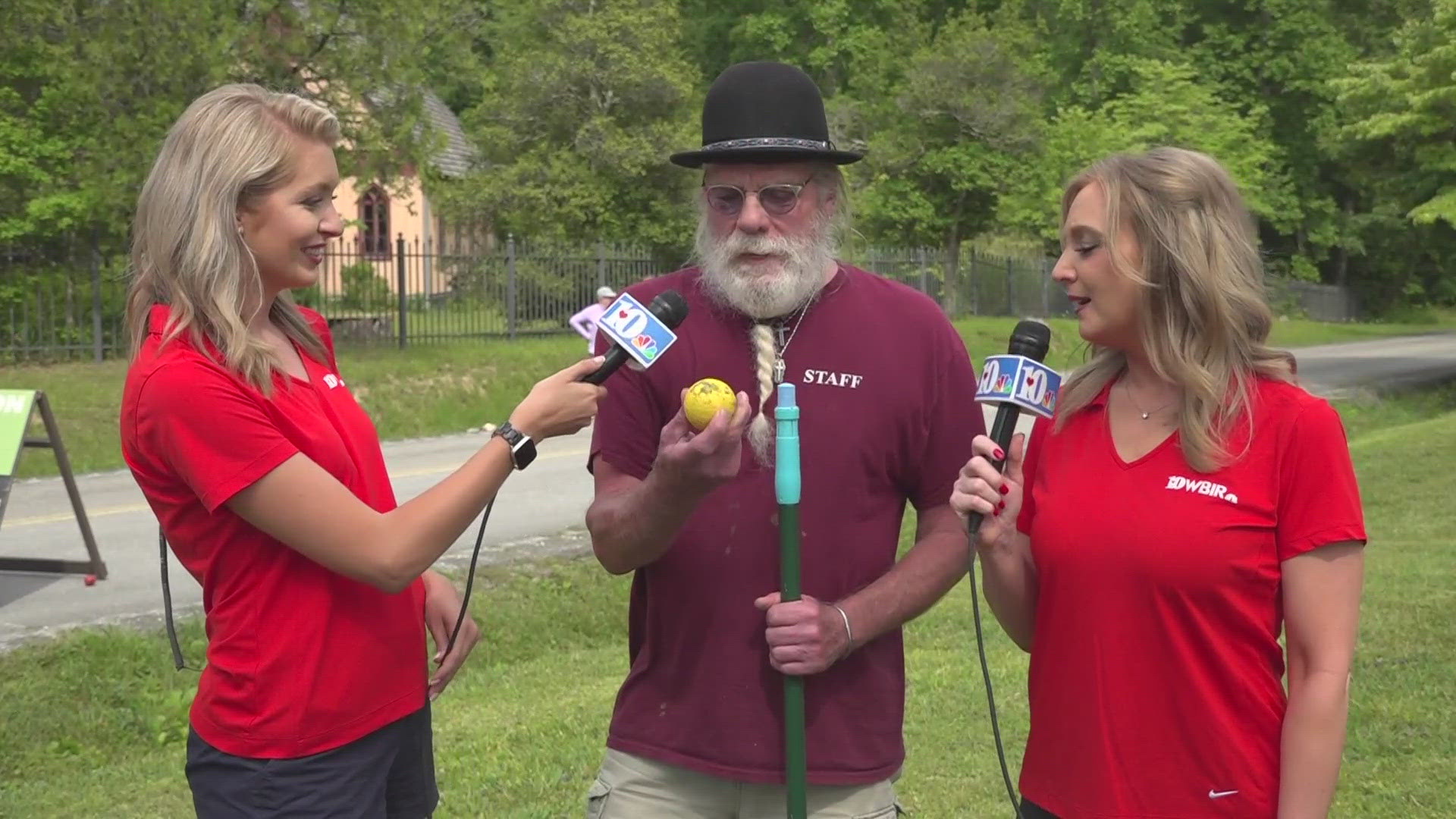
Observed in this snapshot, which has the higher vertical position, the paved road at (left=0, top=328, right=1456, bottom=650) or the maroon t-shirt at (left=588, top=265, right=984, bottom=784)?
the maroon t-shirt at (left=588, top=265, right=984, bottom=784)

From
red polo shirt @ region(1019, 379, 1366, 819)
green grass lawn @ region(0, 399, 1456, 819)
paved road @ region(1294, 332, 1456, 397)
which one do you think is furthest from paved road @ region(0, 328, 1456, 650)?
paved road @ region(1294, 332, 1456, 397)

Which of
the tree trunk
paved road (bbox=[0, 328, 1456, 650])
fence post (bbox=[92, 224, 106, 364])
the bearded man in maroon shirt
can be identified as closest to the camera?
the bearded man in maroon shirt

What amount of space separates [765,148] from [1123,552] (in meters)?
1.11

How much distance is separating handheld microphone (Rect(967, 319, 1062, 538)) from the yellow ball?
0.52 m

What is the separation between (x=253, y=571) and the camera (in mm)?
2746

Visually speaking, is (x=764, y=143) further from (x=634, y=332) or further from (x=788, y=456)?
(x=788, y=456)

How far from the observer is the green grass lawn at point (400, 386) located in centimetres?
1512

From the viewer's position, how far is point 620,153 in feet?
93.9

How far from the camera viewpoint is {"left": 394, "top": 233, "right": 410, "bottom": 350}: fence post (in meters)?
21.7

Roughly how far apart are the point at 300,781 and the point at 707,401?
43.5 inches

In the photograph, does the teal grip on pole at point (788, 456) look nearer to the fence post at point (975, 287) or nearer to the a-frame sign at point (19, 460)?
the a-frame sign at point (19, 460)

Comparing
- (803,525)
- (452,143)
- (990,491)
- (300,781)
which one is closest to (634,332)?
(803,525)

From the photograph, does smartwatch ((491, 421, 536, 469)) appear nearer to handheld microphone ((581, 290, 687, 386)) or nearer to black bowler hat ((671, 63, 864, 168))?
handheld microphone ((581, 290, 687, 386))

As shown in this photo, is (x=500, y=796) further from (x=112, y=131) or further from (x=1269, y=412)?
(x=112, y=131)
